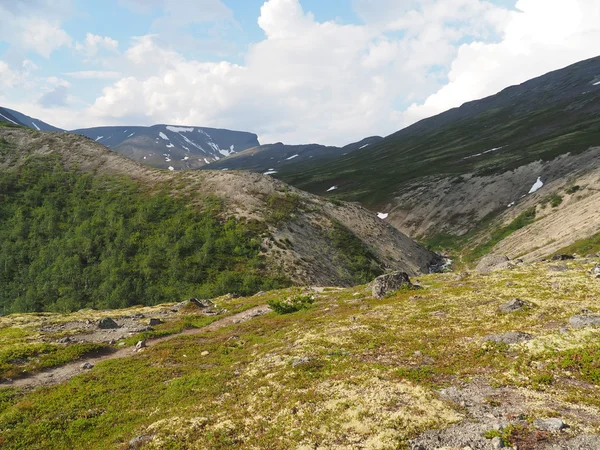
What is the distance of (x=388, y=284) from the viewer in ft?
135

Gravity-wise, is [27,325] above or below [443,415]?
below

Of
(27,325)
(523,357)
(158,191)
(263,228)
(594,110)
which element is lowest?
(27,325)

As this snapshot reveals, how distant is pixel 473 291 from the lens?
34594 millimetres

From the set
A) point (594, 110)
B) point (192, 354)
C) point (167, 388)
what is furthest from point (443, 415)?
point (594, 110)

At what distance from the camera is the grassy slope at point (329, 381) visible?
49.5 ft

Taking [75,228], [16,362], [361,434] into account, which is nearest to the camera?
[361,434]

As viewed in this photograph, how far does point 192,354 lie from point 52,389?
9.73 metres

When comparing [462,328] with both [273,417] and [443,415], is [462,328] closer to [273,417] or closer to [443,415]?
[443,415]

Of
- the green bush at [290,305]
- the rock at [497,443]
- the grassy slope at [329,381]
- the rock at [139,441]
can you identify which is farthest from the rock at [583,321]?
the green bush at [290,305]

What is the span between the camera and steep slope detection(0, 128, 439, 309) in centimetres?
6519

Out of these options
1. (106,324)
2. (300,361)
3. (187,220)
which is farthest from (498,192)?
(106,324)

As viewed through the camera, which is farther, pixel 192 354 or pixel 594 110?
pixel 594 110

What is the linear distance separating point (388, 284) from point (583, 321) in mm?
21091

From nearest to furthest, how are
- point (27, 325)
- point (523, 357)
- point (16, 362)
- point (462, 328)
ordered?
1. point (523, 357)
2. point (462, 328)
3. point (16, 362)
4. point (27, 325)
